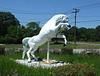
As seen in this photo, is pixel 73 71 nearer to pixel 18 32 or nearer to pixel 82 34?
pixel 18 32

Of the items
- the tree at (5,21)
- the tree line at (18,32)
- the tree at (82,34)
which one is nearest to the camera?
the tree line at (18,32)

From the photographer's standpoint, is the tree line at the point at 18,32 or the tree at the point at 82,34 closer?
the tree line at the point at 18,32

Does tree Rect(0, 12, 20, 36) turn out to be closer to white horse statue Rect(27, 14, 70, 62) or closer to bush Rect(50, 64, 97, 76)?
white horse statue Rect(27, 14, 70, 62)

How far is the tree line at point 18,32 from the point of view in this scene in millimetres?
29734

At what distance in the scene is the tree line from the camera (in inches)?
1171

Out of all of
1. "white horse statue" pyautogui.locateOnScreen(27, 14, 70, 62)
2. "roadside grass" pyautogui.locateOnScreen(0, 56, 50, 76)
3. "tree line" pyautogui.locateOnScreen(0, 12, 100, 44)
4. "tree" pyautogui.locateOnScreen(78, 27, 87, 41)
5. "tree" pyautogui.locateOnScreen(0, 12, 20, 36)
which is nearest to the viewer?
"roadside grass" pyautogui.locateOnScreen(0, 56, 50, 76)

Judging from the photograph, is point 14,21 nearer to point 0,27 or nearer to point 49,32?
point 0,27

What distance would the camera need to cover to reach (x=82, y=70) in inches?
144

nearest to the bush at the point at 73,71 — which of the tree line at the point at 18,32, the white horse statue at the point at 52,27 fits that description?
the white horse statue at the point at 52,27

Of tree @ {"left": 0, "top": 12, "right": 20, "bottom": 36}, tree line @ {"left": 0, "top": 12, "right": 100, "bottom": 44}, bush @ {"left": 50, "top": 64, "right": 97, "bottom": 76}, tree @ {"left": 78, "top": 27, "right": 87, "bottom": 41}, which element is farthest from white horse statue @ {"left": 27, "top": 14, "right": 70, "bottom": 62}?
tree @ {"left": 78, "top": 27, "right": 87, "bottom": 41}

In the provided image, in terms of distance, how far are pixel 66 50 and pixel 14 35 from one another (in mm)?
22335

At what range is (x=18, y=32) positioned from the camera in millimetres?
29562

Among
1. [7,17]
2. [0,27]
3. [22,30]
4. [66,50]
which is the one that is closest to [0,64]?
[66,50]

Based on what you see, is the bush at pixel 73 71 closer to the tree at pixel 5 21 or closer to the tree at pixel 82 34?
the tree at pixel 5 21
